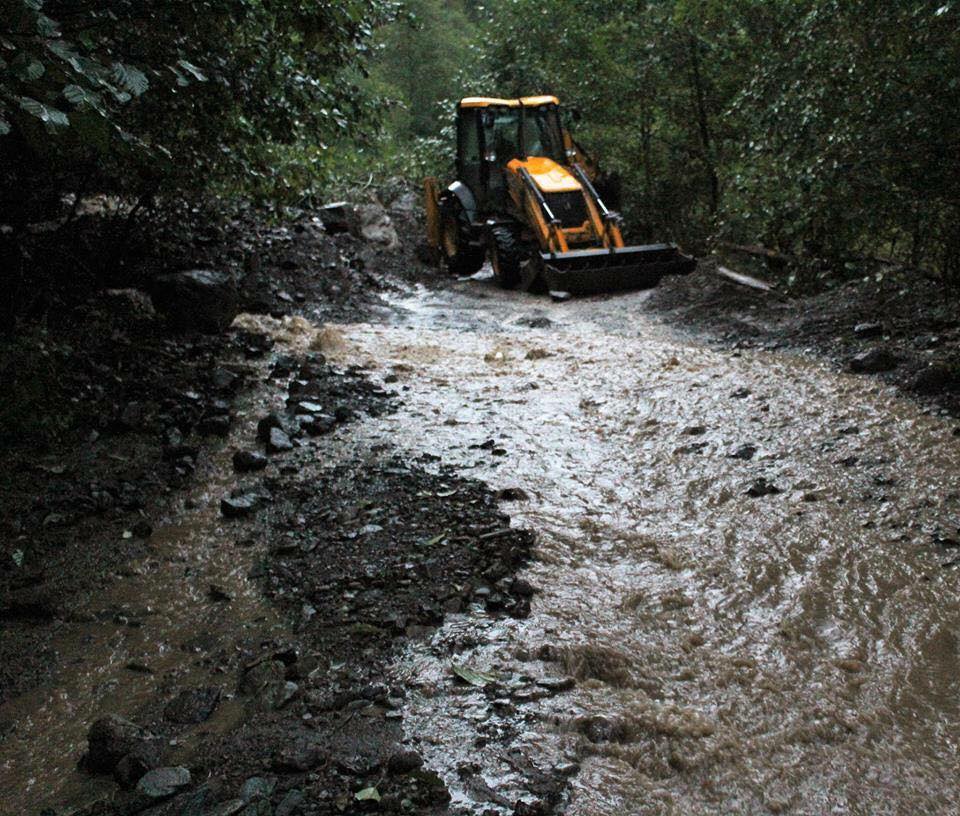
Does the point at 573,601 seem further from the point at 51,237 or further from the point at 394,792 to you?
the point at 51,237

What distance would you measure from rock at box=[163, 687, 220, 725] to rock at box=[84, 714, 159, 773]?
12 cm

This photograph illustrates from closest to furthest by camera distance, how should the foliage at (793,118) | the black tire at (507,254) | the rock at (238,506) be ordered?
the rock at (238,506) < the foliage at (793,118) < the black tire at (507,254)

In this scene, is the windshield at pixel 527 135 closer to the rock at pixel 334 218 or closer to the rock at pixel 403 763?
the rock at pixel 334 218

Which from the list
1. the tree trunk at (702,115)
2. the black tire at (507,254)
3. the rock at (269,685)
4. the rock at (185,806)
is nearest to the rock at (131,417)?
the rock at (269,685)

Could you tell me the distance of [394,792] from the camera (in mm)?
2424

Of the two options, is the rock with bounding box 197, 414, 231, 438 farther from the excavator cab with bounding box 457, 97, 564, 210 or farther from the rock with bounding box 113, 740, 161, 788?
the excavator cab with bounding box 457, 97, 564, 210

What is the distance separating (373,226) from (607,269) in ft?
17.5

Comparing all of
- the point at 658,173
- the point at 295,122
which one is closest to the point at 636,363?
the point at 295,122

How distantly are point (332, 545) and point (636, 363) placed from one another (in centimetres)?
394

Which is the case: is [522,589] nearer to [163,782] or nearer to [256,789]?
[256,789]

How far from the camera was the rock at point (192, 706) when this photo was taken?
2826mm

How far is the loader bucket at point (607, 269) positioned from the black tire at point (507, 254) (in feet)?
2.43

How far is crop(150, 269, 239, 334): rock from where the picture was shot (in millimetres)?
7348

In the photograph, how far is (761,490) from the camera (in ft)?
15.0
